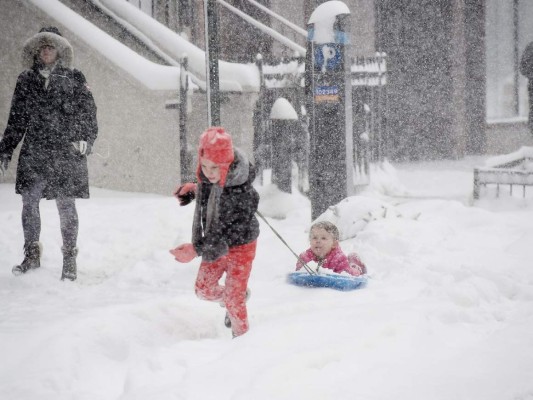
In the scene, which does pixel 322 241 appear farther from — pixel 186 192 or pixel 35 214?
pixel 35 214

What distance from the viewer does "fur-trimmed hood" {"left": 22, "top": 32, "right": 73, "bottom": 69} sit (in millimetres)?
5453

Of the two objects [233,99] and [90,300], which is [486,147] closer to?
[233,99]

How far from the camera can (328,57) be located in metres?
7.23

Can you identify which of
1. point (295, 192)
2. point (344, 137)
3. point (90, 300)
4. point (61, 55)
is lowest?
point (90, 300)

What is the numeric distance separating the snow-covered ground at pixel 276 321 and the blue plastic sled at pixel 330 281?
11cm

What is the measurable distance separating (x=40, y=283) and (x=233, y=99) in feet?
16.9

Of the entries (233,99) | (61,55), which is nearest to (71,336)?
(61,55)

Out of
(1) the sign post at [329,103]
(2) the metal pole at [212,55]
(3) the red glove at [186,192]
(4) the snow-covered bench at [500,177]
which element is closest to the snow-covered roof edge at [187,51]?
(1) the sign post at [329,103]

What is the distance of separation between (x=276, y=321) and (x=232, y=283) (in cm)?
37

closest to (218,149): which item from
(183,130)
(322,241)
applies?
(322,241)

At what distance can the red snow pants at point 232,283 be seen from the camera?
12.4 feet

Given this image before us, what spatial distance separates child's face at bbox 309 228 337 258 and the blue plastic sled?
45 cm

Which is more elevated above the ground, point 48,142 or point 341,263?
point 48,142

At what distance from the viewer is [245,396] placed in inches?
109
